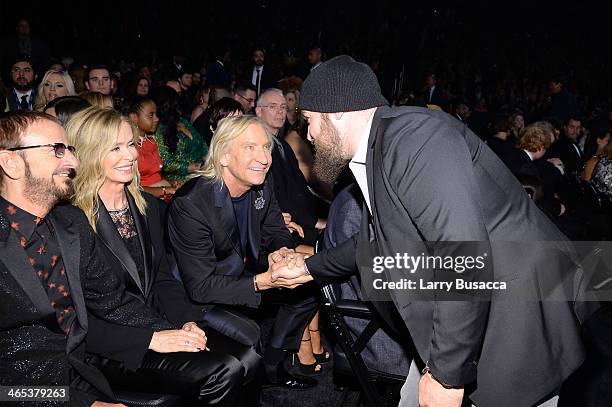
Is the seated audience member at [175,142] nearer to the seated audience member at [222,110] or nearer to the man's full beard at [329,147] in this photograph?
the seated audience member at [222,110]

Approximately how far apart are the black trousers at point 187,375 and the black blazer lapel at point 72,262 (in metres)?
0.37

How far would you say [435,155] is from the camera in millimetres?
1760

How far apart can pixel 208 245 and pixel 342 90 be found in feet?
4.87

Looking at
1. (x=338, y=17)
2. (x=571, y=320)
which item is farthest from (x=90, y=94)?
(x=338, y=17)

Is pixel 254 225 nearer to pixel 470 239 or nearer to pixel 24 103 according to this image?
pixel 470 239

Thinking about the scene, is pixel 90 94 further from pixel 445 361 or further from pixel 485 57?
pixel 485 57

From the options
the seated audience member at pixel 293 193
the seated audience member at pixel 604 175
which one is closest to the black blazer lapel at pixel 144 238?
the seated audience member at pixel 293 193

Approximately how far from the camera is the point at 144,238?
10.2 feet

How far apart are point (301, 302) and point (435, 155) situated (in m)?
2.14

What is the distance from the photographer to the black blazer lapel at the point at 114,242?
113 inches

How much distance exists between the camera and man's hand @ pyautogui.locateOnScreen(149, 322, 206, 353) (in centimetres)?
277

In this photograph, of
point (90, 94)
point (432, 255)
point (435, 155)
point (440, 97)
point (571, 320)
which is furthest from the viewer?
point (440, 97)

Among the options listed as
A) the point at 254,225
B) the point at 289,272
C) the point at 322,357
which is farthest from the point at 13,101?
the point at 289,272

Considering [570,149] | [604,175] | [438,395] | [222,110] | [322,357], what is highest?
[222,110]
